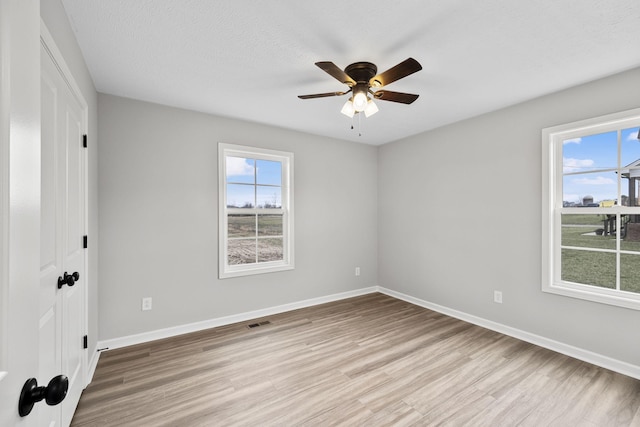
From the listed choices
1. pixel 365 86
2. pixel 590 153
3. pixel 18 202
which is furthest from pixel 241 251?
pixel 590 153

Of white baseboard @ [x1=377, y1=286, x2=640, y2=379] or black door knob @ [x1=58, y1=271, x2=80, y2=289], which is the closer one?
black door knob @ [x1=58, y1=271, x2=80, y2=289]

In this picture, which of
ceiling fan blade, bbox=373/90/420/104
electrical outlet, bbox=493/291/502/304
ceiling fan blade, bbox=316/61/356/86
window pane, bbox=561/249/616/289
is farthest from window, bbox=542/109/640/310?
ceiling fan blade, bbox=316/61/356/86

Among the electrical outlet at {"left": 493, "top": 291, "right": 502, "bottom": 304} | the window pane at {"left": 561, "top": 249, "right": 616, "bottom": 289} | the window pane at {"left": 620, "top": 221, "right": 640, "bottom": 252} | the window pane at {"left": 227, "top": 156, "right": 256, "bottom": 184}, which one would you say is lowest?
the electrical outlet at {"left": 493, "top": 291, "right": 502, "bottom": 304}

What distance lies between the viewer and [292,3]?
5.49ft

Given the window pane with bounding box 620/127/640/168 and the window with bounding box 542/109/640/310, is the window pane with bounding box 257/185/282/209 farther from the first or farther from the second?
the window pane with bounding box 620/127/640/168

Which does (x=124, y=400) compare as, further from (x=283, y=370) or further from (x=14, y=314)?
(x=14, y=314)

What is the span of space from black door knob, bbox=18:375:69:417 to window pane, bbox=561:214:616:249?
3.70 metres

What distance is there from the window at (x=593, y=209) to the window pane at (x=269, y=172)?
3.01 metres

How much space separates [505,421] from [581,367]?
1.22 metres

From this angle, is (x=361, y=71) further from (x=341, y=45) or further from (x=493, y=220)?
(x=493, y=220)

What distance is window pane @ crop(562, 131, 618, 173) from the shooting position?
102 inches

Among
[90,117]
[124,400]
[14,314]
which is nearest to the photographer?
[14,314]

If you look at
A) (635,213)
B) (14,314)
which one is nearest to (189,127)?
(14,314)

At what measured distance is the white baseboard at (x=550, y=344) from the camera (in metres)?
2.40
